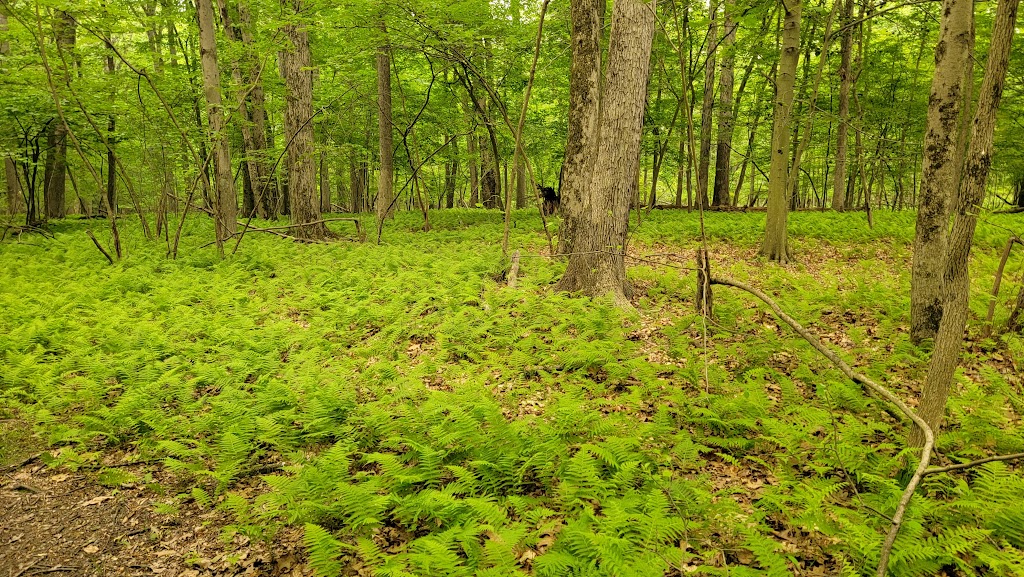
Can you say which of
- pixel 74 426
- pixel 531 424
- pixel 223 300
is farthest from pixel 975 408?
pixel 223 300

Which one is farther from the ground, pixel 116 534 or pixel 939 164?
pixel 939 164

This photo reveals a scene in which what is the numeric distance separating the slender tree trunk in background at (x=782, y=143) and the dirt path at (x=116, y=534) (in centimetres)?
959

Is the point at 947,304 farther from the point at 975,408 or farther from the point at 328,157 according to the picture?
the point at 328,157

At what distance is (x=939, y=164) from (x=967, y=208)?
2677 millimetres

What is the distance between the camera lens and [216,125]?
1074 centimetres

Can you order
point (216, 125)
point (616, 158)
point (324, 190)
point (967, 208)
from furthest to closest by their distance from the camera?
point (324, 190) → point (216, 125) → point (616, 158) → point (967, 208)

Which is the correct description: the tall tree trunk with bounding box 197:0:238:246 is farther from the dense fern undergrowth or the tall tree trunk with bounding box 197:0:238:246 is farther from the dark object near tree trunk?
the dark object near tree trunk

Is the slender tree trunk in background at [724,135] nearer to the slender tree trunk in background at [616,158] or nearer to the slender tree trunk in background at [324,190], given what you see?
the slender tree trunk in background at [616,158]

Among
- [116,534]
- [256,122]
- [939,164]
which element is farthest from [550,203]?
[116,534]

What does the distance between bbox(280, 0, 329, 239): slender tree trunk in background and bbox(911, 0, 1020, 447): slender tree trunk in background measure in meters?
12.5

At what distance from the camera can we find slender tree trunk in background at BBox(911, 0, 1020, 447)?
3.13m

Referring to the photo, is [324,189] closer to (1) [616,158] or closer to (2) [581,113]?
(2) [581,113]

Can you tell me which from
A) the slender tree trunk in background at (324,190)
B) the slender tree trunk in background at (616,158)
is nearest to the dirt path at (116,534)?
the slender tree trunk in background at (616,158)

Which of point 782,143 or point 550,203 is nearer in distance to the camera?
point 782,143
